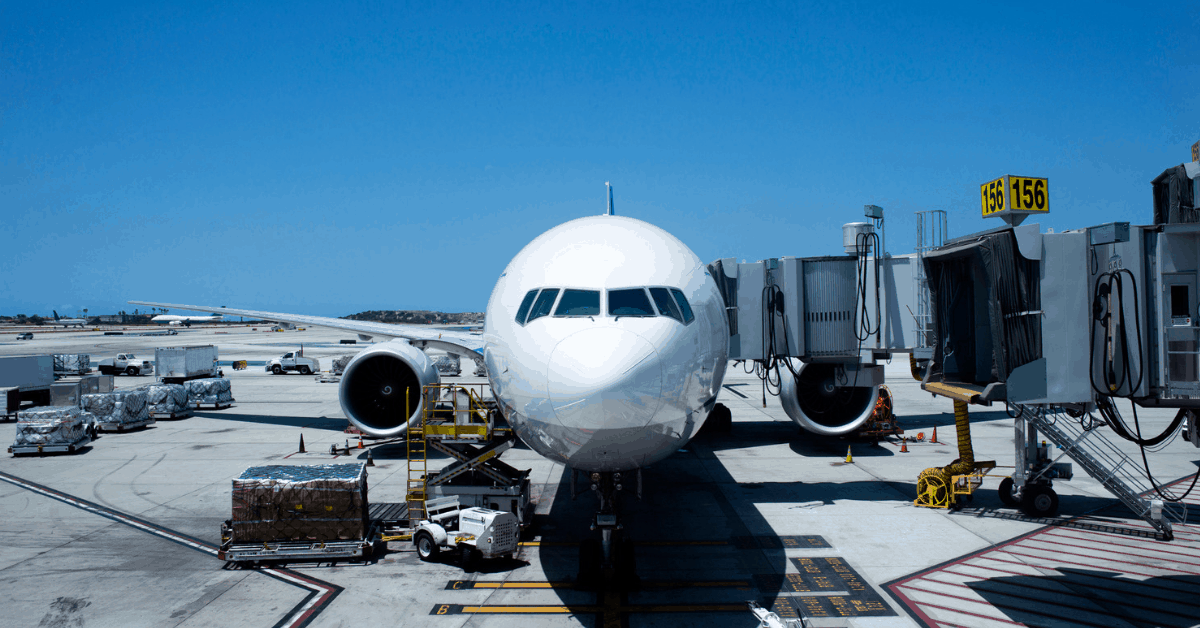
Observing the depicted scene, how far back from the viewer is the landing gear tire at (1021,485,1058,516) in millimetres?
13820

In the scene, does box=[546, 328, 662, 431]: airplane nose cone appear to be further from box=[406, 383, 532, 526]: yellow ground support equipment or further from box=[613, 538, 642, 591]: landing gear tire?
box=[406, 383, 532, 526]: yellow ground support equipment

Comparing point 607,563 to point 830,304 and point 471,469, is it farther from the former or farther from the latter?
point 830,304

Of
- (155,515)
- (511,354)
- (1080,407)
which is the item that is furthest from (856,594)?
(155,515)

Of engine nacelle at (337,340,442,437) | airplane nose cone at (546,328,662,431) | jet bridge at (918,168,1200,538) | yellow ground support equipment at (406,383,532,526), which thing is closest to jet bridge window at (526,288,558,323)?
airplane nose cone at (546,328,662,431)

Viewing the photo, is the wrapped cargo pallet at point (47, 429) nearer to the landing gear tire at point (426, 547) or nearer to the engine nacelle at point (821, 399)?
the landing gear tire at point (426, 547)

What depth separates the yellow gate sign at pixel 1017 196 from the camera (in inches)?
460

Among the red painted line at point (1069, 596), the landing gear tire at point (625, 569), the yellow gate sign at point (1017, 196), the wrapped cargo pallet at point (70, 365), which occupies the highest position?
the yellow gate sign at point (1017, 196)

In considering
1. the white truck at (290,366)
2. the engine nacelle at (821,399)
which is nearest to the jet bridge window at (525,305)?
the engine nacelle at (821,399)

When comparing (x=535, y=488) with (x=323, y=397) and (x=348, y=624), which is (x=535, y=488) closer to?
(x=348, y=624)

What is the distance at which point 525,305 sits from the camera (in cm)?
895

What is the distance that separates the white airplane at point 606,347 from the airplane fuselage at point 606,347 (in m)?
0.02

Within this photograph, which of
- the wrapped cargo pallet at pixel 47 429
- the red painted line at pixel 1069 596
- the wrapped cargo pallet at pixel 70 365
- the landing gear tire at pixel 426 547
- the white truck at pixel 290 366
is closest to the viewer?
the red painted line at pixel 1069 596

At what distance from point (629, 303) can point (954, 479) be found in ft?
32.5

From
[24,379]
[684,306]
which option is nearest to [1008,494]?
[684,306]
